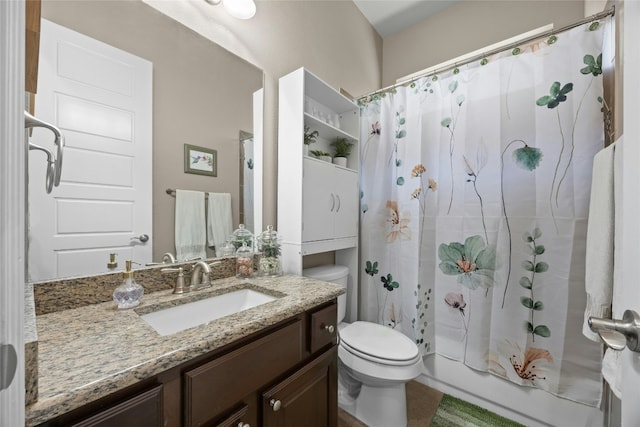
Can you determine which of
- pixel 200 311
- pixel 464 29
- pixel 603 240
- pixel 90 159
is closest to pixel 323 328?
pixel 200 311

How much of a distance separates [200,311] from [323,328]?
0.47 metres

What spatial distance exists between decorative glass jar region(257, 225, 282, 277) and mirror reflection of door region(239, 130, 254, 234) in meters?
0.10

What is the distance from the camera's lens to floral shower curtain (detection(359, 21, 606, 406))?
1.29 meters

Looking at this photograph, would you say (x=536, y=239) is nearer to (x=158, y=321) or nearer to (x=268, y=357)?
(x=268, y=357)

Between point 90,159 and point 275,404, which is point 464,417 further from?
point 90,159

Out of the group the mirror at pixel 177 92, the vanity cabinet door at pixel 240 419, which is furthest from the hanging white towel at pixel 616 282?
the mirror at pixel 177 92

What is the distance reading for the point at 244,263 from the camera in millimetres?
1261

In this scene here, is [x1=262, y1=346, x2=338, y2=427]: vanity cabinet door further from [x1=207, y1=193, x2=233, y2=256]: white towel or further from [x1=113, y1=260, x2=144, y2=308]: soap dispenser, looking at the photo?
[x1=207, y1=193, x2=233, y2=256]: white towel

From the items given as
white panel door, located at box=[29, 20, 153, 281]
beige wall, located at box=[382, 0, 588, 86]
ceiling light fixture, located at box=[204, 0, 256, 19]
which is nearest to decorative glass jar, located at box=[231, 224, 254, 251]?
white panel door, located at box=[29, 20, 153, 281]

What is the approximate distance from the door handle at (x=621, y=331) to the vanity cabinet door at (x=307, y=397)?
80 centimetres

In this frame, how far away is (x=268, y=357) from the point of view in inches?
31.0

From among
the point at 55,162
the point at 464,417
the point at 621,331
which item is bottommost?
the point at 464,417

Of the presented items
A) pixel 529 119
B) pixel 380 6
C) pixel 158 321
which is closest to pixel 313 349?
pixel 158 321

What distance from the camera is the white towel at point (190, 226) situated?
111 cm
